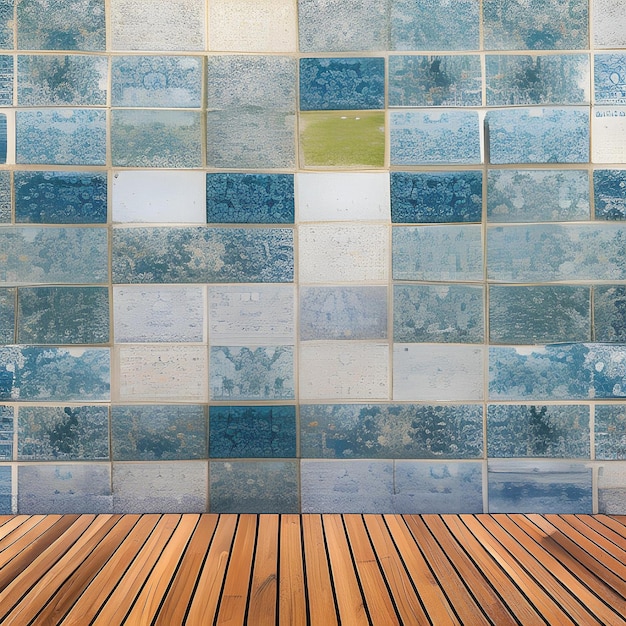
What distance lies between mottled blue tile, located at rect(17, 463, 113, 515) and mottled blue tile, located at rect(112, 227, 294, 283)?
0.52m

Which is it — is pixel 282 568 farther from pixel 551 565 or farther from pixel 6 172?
pixel 6 172

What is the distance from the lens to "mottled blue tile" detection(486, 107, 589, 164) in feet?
4.29

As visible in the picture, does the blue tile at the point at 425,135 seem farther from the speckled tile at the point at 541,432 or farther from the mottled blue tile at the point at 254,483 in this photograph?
the mottled blue tile at the point at 254,483

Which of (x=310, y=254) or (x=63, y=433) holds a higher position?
(x=310, y=254)

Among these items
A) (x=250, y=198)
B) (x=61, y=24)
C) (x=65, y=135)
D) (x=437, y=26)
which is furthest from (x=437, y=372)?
(x=61, y=24)

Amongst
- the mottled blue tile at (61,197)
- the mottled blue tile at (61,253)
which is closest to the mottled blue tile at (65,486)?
the mottled blue tile at (61,253)

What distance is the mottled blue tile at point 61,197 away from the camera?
1305 millimetres

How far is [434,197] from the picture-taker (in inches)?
51.5

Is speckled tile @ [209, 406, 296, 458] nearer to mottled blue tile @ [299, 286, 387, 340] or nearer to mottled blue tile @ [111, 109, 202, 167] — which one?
mottled blue tile @ [299, 286, 387, 340]

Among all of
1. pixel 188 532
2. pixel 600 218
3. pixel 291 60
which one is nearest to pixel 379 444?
pixel 188 532

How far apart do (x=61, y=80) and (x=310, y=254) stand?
801 mm

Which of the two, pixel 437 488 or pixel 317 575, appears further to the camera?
pixel 437 488

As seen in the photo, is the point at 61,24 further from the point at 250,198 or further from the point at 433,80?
the point at 433,80

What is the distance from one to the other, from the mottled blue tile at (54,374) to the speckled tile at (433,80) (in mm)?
1041
